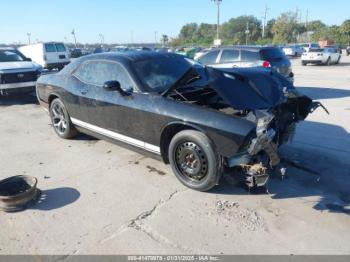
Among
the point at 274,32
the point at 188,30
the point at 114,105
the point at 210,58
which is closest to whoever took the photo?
the point at 114,105

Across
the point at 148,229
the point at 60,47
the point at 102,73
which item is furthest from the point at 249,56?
the point at 60,47

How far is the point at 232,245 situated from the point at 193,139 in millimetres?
1308

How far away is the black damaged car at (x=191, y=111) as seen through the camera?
12.1 ft

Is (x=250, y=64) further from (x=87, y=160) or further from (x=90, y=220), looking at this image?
(x=90, y=220)

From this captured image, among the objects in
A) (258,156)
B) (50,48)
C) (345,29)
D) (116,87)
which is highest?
(345,29)

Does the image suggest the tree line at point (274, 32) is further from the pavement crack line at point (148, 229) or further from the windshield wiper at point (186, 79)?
the pavement crack line at point (148, 229)

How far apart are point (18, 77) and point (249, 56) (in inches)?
276

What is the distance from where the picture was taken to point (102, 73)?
5.25 meters

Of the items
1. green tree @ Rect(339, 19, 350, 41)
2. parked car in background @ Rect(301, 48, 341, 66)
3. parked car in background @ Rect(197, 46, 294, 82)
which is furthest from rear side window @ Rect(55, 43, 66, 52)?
green tree @ Rect(339, 19, 350, 41)

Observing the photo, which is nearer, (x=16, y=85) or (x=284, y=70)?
(x=284, y=70)

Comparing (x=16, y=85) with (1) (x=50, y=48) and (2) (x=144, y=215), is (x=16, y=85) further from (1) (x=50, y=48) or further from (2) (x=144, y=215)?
(1) (x=50, y=48)

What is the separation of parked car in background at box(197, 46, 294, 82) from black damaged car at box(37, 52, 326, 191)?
16.1 feet

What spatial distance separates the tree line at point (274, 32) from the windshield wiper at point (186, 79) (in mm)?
72998

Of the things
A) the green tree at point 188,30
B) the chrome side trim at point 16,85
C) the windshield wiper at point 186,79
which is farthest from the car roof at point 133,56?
the green tree at point 188,30
